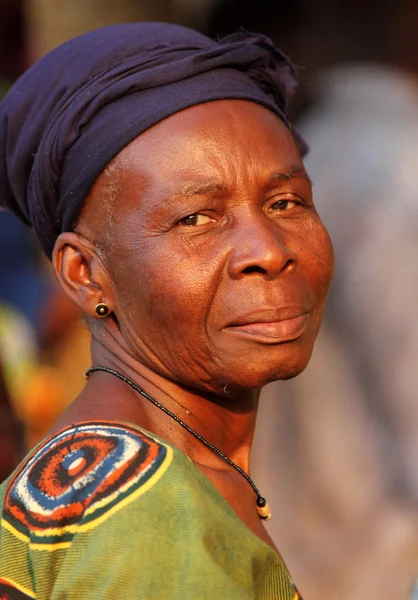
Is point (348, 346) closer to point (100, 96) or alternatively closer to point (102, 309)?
point (102, 309)

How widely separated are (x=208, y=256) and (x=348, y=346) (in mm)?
2909

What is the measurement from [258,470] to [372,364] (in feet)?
2.71

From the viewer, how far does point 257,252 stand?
8.32 feet

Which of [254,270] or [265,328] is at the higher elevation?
[254,270]

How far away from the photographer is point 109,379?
2.75 m

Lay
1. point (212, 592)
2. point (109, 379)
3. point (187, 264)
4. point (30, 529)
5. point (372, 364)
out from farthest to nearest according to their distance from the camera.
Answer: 1. point (372, 364)
2. point (109, 379)
3. point (187, 264)
4. point (30, 529)
5. point (212, 592)

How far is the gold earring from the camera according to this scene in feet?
9.00

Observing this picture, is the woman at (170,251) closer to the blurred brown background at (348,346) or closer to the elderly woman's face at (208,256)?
the elderly woman's face at (208,256)

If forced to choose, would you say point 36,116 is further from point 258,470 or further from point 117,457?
point 258,470


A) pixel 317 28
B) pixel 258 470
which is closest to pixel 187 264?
pixel 258 470

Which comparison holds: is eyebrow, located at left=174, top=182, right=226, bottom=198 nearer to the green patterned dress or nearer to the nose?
the nose

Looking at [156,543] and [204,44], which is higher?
[204,44]

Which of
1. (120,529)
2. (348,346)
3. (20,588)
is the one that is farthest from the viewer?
(348,346)

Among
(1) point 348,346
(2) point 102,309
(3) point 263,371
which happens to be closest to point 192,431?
(3) point 263,371
